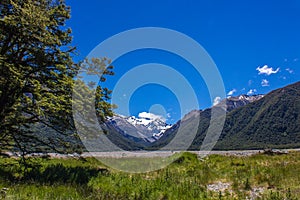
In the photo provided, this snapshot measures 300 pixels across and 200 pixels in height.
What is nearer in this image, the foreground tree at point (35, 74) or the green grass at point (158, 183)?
the green grass at point (158, 183)

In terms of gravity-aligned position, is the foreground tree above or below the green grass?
above

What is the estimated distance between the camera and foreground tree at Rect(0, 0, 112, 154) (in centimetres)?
1257

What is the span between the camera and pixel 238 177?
14.9 m

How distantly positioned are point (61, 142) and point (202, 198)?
7.87m

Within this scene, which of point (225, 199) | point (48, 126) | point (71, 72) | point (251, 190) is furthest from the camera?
point (71, 72)

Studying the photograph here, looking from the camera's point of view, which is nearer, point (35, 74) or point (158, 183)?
point (158, 183)

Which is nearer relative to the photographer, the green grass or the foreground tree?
the green grass

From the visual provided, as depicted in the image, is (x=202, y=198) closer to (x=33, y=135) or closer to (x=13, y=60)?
(x=33, y=135)

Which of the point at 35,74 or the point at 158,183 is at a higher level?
the point at 35,74

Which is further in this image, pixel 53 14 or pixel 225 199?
pixel 53 14

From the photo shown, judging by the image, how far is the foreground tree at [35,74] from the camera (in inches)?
495

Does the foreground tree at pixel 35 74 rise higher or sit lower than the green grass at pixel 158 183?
higher

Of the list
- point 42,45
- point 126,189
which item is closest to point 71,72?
point 42,45

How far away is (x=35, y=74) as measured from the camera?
1501cm
